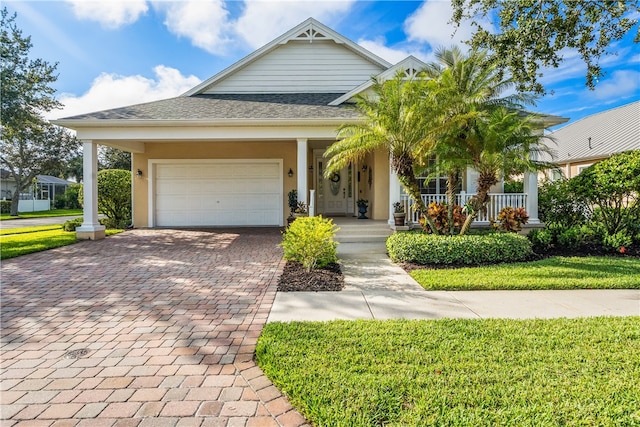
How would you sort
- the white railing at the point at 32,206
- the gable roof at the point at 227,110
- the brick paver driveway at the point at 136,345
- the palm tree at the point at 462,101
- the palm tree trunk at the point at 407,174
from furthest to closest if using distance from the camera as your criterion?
the white railing at the point at 32,206 → the gable roof at the point at 227,110 → the palm tree trunk at the point at 407,174 → the palm tree at the point at 462,101 → the brick paver driveway at the point at 136,345

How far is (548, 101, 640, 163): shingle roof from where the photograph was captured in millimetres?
17266

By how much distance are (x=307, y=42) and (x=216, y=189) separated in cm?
714

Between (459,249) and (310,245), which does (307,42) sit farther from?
(459,249)

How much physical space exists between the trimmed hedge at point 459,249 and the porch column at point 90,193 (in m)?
9.55

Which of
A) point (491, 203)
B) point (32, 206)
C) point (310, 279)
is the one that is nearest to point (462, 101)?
point (491, 203)

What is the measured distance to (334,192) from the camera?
1457 cm

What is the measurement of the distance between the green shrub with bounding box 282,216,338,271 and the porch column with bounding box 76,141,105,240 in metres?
7.51

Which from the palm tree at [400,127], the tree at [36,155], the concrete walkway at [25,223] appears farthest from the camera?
the tree at [36,155]

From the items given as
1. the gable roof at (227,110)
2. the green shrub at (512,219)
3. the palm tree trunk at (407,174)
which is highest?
the gable roof at (227,110)

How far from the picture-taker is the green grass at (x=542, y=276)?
224 inches

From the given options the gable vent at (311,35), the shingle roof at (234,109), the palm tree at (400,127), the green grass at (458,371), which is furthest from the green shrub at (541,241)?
the gable vent at (311,35)

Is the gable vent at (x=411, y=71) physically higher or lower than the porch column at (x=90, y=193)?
higher

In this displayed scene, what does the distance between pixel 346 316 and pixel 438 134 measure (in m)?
5.27

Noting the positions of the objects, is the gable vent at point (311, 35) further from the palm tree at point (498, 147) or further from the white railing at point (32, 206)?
the white railing at point (32, 206)
